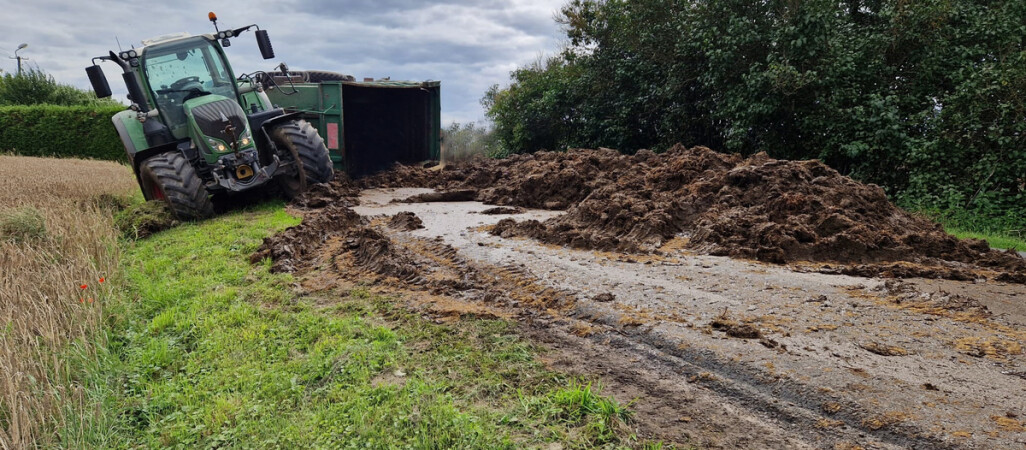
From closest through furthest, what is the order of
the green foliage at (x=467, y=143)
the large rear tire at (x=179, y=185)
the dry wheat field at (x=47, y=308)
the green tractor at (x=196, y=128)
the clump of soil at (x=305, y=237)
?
the dry wheat field at (x=47, y=308) → the clump of soil at (x=305, y=237) → the large rear tire at (x=179, y=185) → the green tractor at (x=196, y=128) → the green foliage at (x=467, y=143)

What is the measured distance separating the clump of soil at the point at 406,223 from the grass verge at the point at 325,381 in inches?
113

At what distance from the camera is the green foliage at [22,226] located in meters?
7.38

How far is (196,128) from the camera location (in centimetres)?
962

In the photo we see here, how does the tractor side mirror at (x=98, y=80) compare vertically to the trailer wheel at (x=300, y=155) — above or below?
above

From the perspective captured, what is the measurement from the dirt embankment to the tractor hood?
474 centimetres

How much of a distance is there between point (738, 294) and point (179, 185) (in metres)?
8.06

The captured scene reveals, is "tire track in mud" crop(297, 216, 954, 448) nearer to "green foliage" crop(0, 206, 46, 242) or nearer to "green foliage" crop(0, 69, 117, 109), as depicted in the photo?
"green foliage" crop(0, 206, 46, 242)

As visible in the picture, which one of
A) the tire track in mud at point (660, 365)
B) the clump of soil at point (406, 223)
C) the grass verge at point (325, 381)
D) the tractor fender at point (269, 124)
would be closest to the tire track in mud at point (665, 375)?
the tire track in mud at point (660, 365)

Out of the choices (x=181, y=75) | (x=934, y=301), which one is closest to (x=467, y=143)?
(x=181, y=75)

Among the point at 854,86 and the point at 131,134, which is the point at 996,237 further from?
the point at 131,134

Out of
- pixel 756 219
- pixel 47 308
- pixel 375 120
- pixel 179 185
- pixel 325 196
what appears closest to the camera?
pixel 47 308

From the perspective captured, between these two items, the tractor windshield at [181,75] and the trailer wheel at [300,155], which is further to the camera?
the trailer wheel at [300,155]

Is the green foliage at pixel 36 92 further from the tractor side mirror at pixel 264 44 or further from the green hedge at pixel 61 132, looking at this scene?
the tractor side mirror at pixel 264 44

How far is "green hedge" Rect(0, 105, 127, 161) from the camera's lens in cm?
2683
